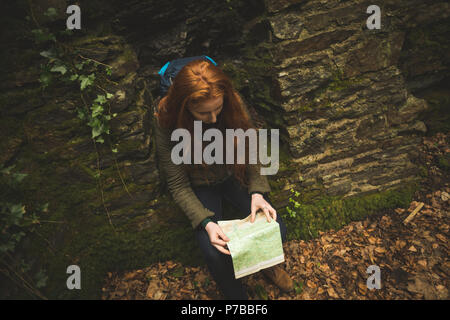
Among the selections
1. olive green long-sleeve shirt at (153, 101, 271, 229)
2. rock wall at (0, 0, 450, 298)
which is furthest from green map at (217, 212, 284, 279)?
rock wall at (0, 0, 450, 298)

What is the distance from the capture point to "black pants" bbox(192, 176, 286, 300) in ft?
6.06

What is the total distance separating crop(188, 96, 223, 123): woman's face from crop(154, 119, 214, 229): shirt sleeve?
0.33 metres

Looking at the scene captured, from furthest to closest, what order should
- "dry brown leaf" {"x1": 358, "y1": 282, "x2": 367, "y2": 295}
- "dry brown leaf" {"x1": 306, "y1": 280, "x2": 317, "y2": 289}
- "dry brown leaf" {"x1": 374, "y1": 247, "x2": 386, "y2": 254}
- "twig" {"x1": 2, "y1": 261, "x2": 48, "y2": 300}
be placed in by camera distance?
"dry brown leaf" {"x1": 374, "y1": 247, "x2": 386, "y2": 254} < "dry brown leaf" {"x1": 306, "y1": 280, "x2": 317, "y2": 289} < "dry brown leaf" {"x1": 358, "y1": 282, "x2": 367, "y2": 295} < "twig" {"x1": 2, "y1": 261, "x2": 48, "y2": 300}

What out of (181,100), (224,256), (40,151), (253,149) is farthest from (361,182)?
(40,151)

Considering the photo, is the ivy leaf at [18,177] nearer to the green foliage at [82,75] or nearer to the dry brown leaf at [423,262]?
the green foliage at [82,75]

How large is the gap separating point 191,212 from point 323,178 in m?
1.55

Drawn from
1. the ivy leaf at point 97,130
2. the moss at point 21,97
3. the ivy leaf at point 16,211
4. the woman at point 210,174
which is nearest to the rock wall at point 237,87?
the moss at point 21,97

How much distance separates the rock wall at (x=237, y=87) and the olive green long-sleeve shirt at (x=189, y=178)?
32 cm

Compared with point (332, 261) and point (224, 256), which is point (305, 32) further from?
point (332, 261)

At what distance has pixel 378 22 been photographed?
7.05 feet

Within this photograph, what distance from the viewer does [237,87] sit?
266 centimetres

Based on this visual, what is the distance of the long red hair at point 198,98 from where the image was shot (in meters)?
1.59

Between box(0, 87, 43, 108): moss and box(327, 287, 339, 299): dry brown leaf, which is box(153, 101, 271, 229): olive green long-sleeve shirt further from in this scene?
box(327, 287, 339, 299): dry brown leaf

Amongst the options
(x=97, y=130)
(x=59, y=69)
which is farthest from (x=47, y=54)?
(x=97, y=130)
